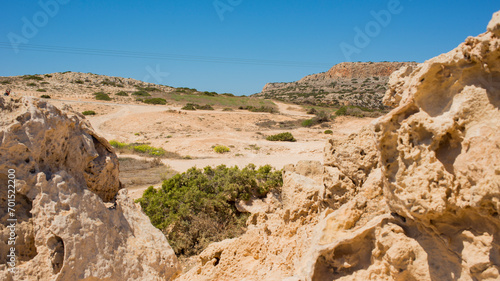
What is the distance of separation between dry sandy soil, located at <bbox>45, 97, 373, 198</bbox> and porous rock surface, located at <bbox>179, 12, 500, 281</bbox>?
7.97m

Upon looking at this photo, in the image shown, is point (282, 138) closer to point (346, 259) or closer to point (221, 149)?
point (221, 149)

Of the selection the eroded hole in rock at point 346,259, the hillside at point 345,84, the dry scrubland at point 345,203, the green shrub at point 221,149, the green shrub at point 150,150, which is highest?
the hillside at point 345,84

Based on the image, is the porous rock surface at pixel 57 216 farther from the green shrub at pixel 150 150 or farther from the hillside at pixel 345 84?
the hillside at pixel 345 84

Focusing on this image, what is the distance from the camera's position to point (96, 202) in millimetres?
2793

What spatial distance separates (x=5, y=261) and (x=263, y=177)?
6.36 m

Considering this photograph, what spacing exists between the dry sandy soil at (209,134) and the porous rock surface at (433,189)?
797 centimetres

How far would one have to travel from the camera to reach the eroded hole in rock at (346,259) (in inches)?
86.5

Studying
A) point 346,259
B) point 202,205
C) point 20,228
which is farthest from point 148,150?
point 346,259

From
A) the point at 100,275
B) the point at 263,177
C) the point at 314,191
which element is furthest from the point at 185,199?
the point at 100,275

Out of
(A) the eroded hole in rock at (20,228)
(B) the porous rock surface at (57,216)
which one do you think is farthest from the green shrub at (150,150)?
(A) the eroded hole in rock at (20,228)

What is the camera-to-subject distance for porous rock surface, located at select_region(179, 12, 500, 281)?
1.66m

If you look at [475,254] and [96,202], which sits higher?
[96,202]

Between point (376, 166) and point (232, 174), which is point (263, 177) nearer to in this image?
point (232, 174)

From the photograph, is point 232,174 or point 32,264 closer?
point 32,264
